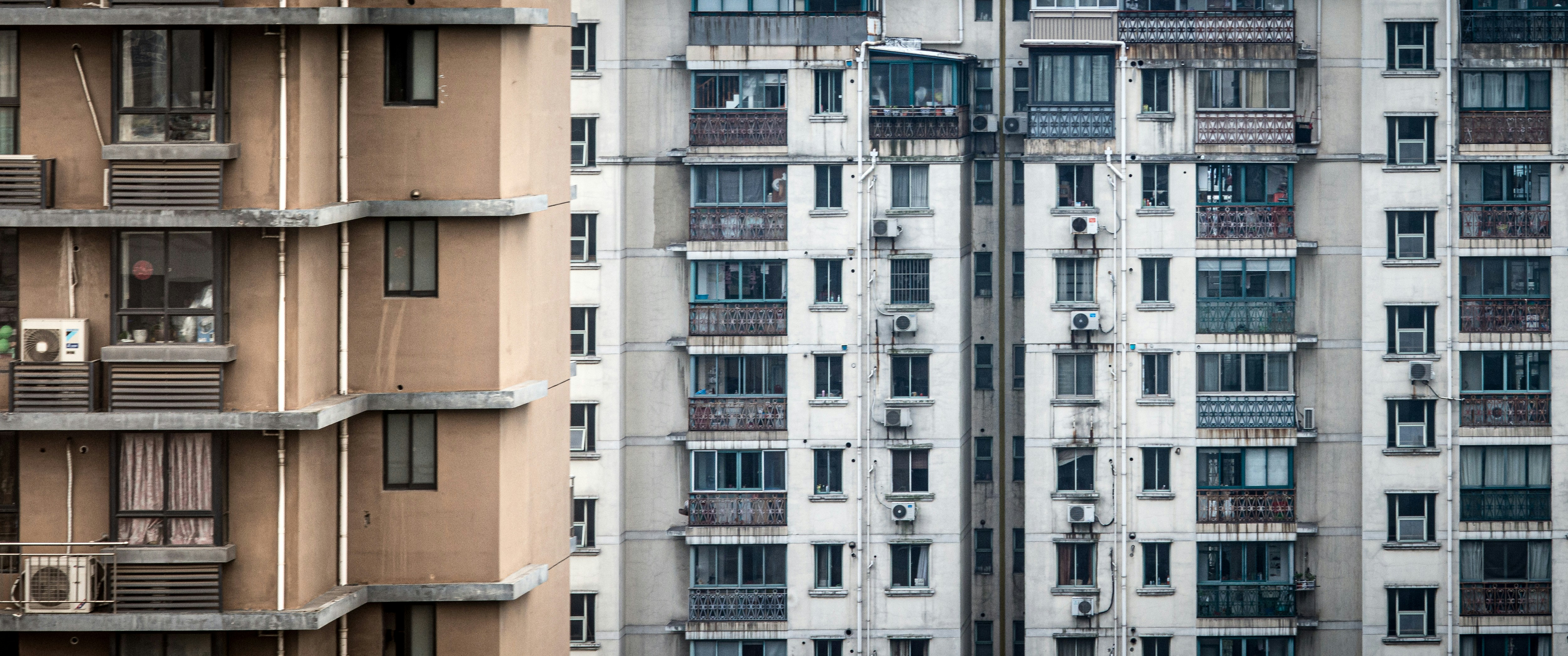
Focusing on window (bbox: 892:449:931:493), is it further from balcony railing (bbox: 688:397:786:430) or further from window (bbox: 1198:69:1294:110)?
window (bbox: 1198:69:1294:110)

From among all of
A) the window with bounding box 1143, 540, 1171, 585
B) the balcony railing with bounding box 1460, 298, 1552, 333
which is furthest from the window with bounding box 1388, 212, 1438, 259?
the window with bounding box 1143, 540, 1171, 585

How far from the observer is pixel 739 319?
39031mm

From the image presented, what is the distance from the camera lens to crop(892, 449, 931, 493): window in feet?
129

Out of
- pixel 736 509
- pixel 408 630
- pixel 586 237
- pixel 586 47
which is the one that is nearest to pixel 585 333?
pixel 586 237

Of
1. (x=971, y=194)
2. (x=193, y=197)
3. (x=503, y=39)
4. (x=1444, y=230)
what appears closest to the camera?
(x=193, y=197)

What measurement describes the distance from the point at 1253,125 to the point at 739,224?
38.3 ft

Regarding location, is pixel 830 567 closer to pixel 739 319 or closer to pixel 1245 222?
pixel 739 319

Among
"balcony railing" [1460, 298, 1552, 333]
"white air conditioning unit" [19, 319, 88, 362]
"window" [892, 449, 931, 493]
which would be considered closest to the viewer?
"white air conditioning unit" [19, 319, 88, 362]

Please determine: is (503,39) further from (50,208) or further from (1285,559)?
(1285,559)

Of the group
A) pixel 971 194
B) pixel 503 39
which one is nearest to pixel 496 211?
pixel 503 39

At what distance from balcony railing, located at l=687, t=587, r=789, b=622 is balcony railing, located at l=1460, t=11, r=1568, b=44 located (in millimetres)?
19735

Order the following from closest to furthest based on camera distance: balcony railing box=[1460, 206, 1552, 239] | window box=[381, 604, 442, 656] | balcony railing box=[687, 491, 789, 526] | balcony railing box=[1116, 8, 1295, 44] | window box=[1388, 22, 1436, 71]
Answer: window box=[381, 604, 442, 656], window box=[1388, 22, 1436, 71], balcony railing box=[1116, 8, 1295, 44], balcony railing box=[1460, 206, 1552, 239], balcony railing box=[687, 491, 789, 526]

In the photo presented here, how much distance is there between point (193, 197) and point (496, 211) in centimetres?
298

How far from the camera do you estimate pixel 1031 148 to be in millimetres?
38625
